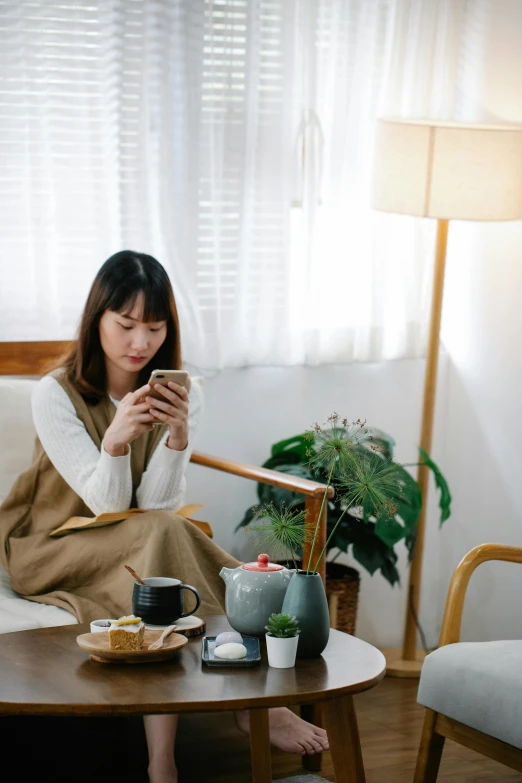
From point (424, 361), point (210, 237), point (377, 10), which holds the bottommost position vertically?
point (424, 361)

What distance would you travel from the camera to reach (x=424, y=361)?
10.9 feet

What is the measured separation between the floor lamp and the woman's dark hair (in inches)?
30.0

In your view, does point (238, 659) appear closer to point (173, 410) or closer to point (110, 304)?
point (173, 410)

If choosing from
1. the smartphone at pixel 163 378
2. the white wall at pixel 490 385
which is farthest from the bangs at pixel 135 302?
the white wall at pixel 490 385

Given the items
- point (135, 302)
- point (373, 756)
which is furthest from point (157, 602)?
point (373, 756)

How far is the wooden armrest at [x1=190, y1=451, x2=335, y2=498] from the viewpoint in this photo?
230 centimetres

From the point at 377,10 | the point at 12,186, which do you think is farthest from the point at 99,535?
the point at 377,10

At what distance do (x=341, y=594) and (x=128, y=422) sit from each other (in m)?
0.94

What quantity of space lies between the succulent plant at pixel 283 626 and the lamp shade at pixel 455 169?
144 centimetres

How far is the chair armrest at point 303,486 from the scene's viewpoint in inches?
90.3

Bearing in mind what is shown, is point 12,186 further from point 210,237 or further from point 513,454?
point 513,454

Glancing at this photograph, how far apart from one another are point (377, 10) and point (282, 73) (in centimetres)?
33

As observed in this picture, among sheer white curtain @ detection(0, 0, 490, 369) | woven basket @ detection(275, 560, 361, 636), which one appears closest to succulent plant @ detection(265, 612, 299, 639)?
woven basket @ detection(275, 560, 361, 636)

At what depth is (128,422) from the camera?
2.13 m
